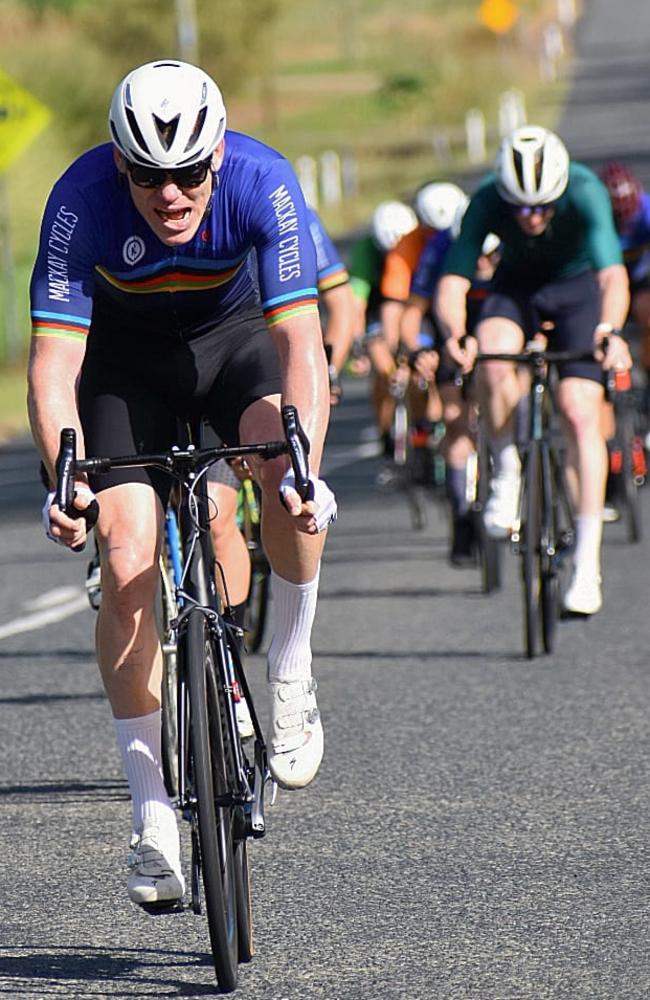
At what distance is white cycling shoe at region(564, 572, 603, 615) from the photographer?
927cm

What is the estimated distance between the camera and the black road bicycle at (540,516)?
30.6 ft

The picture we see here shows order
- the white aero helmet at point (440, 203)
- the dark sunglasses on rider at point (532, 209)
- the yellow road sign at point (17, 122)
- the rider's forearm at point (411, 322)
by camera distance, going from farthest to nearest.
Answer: the yellow road sign at point (17, 122) → the rider's forearm at point (411, 322) → the white aero helmet at point (440, 203) → the dark sunglasses on rider at point (532, 209)

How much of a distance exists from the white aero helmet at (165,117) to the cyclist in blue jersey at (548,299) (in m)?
4.14

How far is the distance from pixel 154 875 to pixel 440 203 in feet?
28.2

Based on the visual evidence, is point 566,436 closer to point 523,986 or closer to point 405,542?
point 405,542

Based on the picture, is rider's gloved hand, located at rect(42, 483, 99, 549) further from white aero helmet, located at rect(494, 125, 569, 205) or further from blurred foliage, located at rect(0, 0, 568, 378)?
blurred foliage, located at rect(0, 0, 568, 378)

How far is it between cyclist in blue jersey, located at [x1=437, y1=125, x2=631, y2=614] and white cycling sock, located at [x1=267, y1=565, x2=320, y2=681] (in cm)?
370

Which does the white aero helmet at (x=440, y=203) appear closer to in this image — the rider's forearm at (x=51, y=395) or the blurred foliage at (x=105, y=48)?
the rider's forearm at (x=51, y=395)

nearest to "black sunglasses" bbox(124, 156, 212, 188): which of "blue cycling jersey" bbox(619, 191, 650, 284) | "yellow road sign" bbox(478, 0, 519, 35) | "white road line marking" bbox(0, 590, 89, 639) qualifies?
"white road line marking" bbox(0, 590, 89, 639)

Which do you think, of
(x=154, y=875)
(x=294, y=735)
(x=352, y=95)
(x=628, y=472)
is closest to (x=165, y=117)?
(x=294, y=735)

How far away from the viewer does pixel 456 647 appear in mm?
9805

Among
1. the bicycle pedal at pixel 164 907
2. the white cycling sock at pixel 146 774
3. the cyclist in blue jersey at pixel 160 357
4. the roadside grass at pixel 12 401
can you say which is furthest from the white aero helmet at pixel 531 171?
the roadside grass at pixel 12 401

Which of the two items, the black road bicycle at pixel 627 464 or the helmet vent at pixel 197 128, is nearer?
the helmet vent at pixel 197 128

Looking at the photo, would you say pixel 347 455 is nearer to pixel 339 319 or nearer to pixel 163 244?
pixel 339 319
